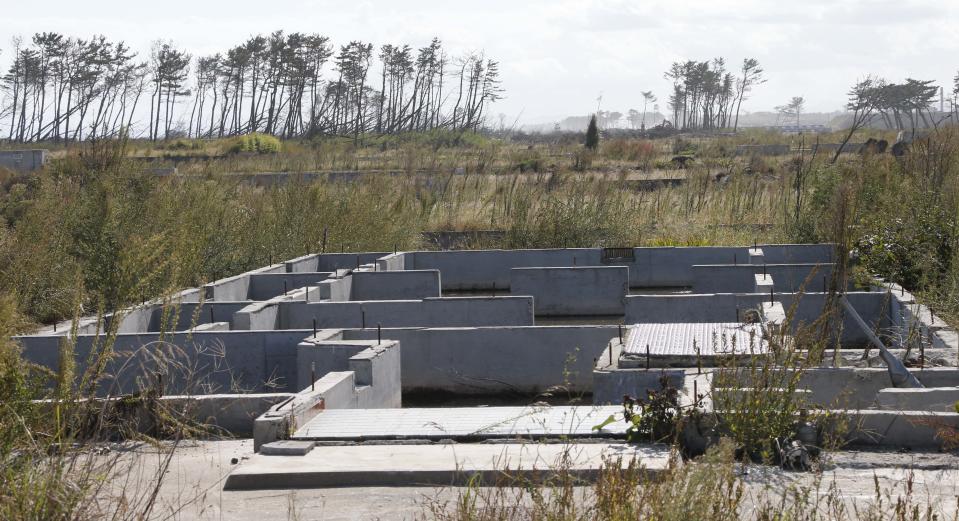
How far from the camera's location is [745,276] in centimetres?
1296

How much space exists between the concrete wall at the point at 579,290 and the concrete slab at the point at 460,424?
22.6 ft

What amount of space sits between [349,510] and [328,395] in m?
2.10

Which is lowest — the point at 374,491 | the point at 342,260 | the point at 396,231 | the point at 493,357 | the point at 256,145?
the point at 493,357

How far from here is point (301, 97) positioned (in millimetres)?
64062

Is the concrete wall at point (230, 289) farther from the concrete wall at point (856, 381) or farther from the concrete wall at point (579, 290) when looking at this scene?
the concrete wall at point (856, 381)

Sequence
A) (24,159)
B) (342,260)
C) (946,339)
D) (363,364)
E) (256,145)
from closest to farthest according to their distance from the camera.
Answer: (363,364) < (946,339) < (342,260) < (24,159) < (256,145)

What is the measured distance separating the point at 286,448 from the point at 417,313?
5179 millimetres

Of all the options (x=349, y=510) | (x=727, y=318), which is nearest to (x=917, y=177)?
(x=727, y=318)

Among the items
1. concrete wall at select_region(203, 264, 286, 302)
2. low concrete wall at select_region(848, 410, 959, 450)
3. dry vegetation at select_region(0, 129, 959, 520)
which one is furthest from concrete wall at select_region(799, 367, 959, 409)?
concrete wall at select_region(203, 264, 286, 302)

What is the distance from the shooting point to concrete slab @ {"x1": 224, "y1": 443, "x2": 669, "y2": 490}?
5434 millimetres

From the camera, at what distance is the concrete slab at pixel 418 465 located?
543cm

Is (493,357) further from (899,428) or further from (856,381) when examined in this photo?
(899,428)

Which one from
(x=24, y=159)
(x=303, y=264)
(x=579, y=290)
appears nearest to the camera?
(x=579, y=290)

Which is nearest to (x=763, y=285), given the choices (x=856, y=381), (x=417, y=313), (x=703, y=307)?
(x=703, y=307)
